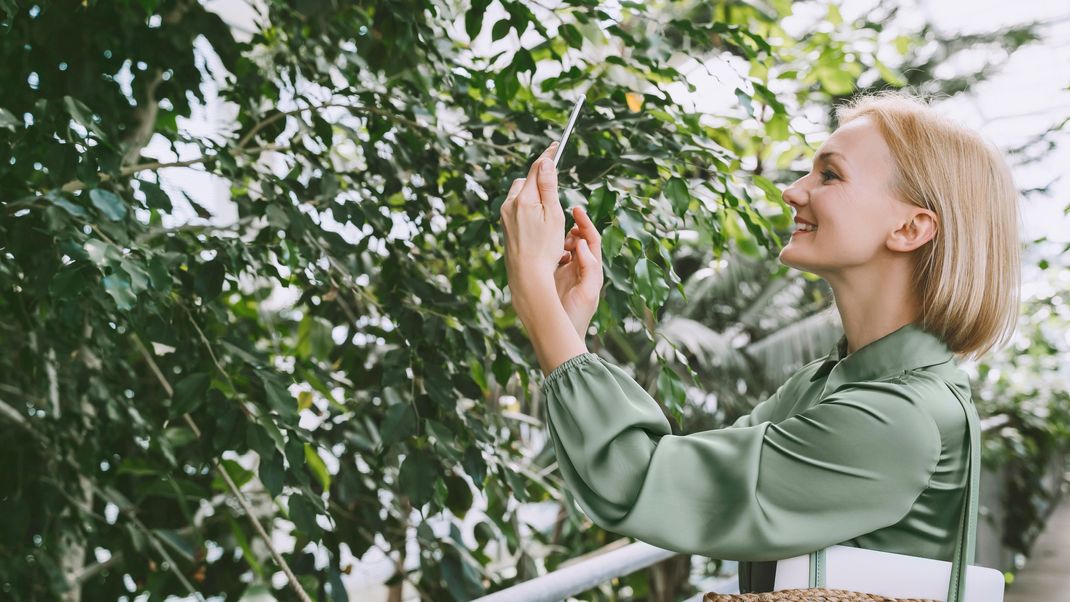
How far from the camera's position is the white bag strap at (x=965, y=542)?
0.72 metres

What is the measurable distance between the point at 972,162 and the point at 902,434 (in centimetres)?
29

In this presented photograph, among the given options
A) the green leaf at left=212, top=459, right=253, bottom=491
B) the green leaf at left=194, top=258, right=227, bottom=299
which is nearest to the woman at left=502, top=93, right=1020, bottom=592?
the green leaf at left=194, top=258, right=227, bottom=299

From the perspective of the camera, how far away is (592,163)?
123cm

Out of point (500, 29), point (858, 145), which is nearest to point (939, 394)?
point (858, 145)

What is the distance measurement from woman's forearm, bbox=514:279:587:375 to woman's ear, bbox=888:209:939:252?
0.32 meters

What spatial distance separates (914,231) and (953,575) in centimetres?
30

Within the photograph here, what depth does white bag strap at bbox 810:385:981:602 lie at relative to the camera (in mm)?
720

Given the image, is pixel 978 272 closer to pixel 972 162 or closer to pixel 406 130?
pixel 972 162

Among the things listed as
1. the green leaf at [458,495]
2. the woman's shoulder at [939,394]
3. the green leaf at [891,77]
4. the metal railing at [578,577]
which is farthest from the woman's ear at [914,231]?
the green leaf at [458,495]

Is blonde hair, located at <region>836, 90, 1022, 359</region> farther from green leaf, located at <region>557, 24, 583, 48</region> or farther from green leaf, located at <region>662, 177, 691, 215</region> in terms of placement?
green leaf, located at <region>557, 24, 583, 48</region>

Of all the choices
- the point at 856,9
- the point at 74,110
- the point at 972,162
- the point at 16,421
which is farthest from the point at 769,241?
the point at 856,9

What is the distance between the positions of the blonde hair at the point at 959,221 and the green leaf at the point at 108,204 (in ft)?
2.86

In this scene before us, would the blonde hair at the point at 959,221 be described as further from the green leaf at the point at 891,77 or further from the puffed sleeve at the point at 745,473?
the green leaf at the point at 891,77

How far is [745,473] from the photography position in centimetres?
70
